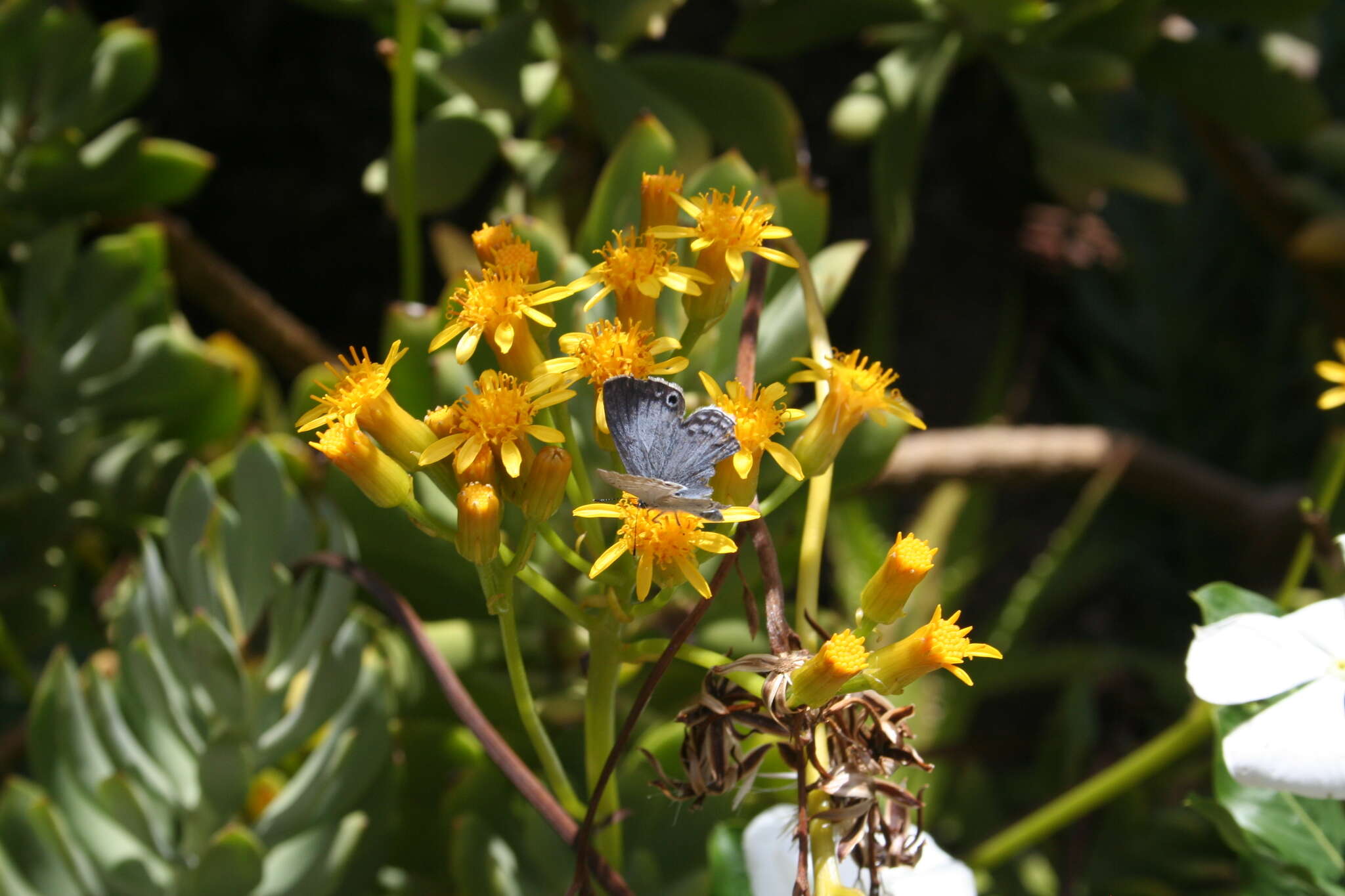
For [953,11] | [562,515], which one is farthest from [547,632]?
[953,11]

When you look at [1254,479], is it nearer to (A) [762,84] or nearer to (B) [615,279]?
(A) [762,84]

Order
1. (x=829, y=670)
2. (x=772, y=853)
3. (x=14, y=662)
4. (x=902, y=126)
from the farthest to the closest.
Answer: (x=902, y=126), (x=14, y=662), (x=772, y=853), (x=829, y=670)

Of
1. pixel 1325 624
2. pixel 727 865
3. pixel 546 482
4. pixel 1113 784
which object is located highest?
pixel 546 482

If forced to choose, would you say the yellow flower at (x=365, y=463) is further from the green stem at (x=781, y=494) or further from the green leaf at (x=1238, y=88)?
the green leaf at (x=1238, y=88)

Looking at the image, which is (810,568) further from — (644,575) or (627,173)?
(627,173)

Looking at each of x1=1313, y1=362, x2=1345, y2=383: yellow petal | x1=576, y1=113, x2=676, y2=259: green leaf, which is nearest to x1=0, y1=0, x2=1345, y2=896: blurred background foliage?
x1=576, y1=113, x2=676, y2=259: green leaf

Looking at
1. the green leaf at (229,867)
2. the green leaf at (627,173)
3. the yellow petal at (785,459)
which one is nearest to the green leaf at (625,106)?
the green leaf at (627,173)

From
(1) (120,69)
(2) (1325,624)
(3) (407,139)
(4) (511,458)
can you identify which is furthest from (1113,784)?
(1) (120,69)
